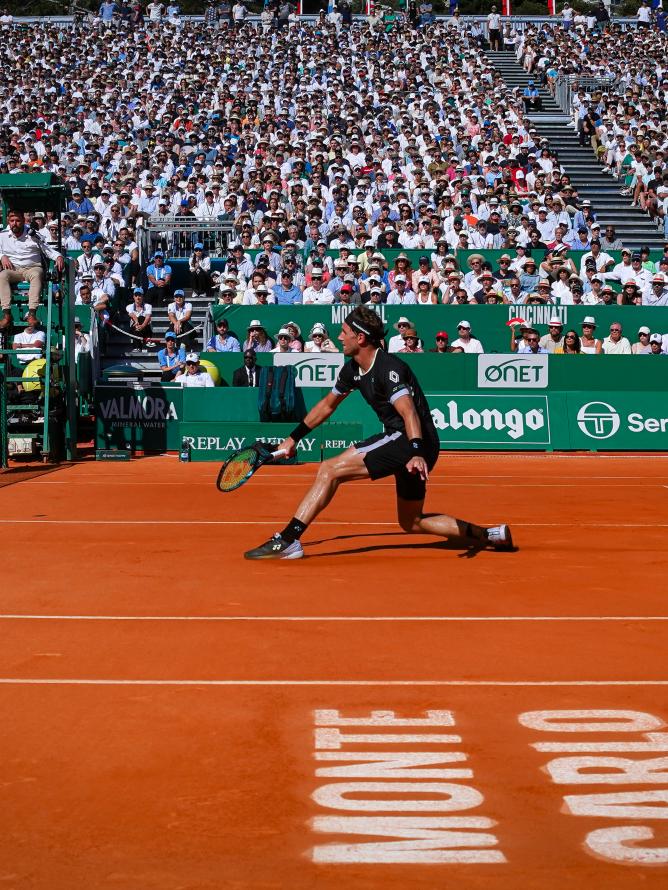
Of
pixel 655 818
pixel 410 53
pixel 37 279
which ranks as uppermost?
pixel 410 53

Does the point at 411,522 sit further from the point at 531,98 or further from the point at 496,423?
the point at 531,98

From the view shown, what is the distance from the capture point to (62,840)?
410 cm

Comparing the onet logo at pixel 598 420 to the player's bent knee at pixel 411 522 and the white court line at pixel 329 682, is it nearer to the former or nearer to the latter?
the player's bent knee at pixel 411 522

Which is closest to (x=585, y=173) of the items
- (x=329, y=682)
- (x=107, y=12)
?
(x=107, y=12)

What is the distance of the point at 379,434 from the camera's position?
8.86 m

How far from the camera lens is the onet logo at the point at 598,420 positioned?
2012 cm

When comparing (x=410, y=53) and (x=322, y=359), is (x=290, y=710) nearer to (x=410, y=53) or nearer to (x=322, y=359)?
(x=322, y=359)

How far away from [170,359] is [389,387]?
1314 centimetres

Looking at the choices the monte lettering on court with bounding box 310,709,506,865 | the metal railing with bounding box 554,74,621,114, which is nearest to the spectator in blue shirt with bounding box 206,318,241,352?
the monte lettering on court with bounding box 310,709,506,865

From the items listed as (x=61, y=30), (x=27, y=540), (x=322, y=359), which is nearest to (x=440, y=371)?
(x=322, y=359)

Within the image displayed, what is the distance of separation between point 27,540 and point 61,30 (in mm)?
35267

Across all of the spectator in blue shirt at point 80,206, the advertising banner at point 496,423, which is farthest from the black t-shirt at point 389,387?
the spectator in blue shirt at point 80,206

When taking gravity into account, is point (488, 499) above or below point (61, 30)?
below

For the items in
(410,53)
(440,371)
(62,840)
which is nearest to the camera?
(62,840)
